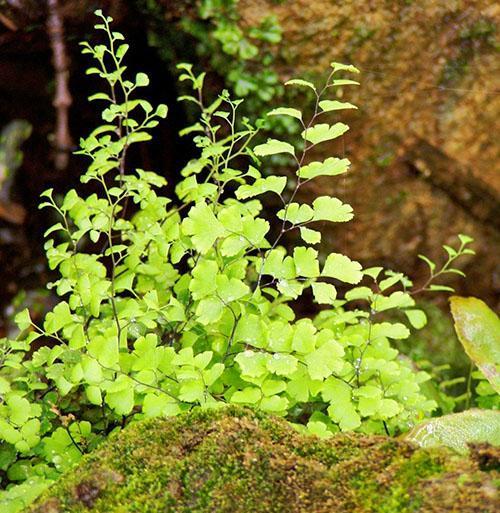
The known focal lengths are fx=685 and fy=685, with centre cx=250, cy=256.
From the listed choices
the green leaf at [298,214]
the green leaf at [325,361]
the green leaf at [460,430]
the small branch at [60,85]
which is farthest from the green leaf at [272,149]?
the small branch at [60,85]

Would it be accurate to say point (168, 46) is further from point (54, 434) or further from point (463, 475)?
point (463, 475)

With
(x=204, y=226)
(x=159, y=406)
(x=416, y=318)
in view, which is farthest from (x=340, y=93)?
(x=159, y=406)

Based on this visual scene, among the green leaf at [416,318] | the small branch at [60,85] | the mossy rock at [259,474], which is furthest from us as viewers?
the small branch at [60,85]

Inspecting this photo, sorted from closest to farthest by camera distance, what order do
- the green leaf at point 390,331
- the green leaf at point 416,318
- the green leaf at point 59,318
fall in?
the green leaf at point 59,318 → the green leaf at point 390,331 → the green leaf at point 416,318

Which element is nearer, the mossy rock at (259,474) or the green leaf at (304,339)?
the mossy rock at (259,474)

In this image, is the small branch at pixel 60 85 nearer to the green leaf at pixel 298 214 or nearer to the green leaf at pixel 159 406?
the green leaf at pixel 298 214

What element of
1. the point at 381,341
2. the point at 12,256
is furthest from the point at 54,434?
the point at 12,256
